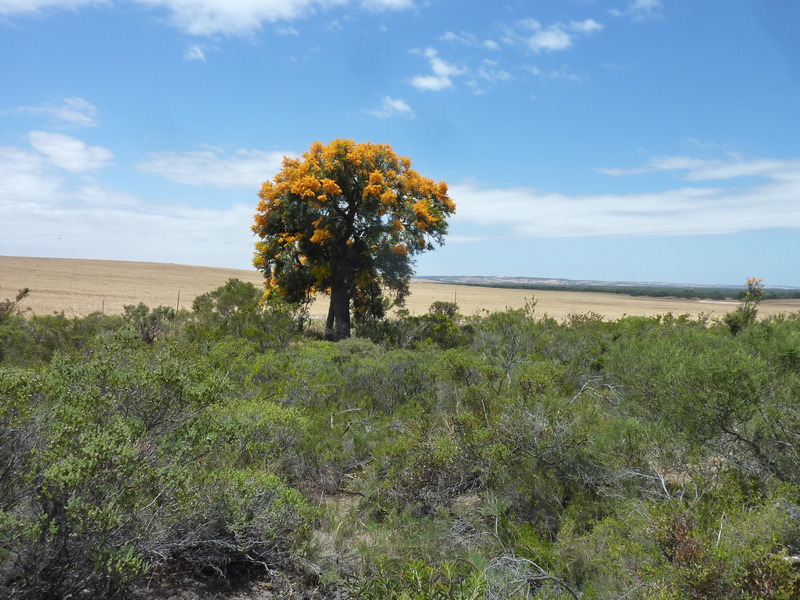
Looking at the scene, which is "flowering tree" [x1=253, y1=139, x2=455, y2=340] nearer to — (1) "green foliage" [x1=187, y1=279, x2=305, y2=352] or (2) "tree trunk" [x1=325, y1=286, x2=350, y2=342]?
(2) "tree trunk" [x1=325, y1=286, x2=350, y2=342]

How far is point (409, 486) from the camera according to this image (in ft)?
19.1

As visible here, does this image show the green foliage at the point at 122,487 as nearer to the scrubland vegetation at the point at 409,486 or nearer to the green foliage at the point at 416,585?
the scrubland vegetation at the point at 409,486

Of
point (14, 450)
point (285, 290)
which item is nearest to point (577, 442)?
point (14, 450)

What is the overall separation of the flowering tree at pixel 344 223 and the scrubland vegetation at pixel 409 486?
10145mm

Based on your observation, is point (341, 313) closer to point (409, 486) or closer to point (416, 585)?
point (409, 486)

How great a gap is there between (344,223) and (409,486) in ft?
45.2

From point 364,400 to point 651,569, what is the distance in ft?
18.9

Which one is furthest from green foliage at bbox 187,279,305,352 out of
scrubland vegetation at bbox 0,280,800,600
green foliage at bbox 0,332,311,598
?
green foliage at bbox 0,332,311,598

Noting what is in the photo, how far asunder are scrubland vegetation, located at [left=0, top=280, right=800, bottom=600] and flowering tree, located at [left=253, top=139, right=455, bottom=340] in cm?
1014

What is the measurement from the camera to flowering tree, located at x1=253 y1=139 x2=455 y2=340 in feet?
57.8

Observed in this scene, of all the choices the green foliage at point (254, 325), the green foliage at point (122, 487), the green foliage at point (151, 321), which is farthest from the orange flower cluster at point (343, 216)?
the green foliage at point (122, 487)

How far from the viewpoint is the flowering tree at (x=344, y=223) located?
17609 mm

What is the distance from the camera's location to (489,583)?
3.88 meters

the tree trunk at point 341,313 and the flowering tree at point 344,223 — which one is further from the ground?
the flowering tree at point 344,223
